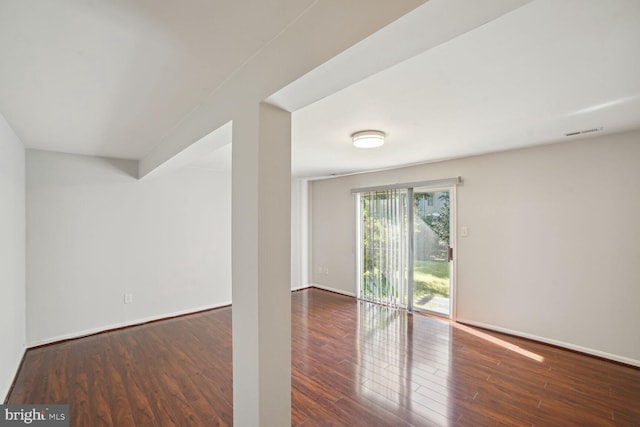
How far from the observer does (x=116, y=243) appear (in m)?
3.73

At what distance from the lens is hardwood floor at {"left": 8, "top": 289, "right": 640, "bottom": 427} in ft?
6.72

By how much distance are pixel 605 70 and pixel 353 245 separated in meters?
4.09

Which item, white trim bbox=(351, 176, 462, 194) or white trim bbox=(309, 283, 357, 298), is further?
white trim bbox=(309, 283, 357, 298)

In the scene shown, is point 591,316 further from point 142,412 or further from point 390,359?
point 142,412

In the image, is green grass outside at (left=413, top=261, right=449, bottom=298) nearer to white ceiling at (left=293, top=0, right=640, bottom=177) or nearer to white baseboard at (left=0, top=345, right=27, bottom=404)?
white ceiling at (left=293, top=0, right=640, bottom=177)

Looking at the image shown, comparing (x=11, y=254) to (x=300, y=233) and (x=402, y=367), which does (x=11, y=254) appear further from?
(x=300, y=233)

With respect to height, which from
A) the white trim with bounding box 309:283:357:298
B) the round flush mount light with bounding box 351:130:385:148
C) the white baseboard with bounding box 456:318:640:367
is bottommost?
the white trim with bounding box 309:283:357:298

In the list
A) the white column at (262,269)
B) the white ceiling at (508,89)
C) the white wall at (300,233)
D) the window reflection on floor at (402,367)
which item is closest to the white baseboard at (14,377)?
the white column at (262,269)

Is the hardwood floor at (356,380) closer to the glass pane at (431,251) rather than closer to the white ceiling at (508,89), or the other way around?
the glass pane at (431,251)

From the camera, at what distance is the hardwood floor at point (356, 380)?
2047 millimetres

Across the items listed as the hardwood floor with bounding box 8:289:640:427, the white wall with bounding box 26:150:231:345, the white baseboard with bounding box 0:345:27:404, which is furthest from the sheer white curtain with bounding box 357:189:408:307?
the white baseboard with bounding box 0:345:27:404

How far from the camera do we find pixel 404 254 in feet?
15.0

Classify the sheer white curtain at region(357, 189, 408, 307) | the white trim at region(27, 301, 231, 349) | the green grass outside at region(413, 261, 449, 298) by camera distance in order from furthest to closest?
1. the sheer white curtain at region(357, 189, 408, 307)
2. the green grass outside at region(413, 261, 449, 298)
3. the white trim at region(27, 301, 231, 349)

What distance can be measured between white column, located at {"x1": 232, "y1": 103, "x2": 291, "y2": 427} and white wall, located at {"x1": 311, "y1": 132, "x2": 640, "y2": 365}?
324 cm
